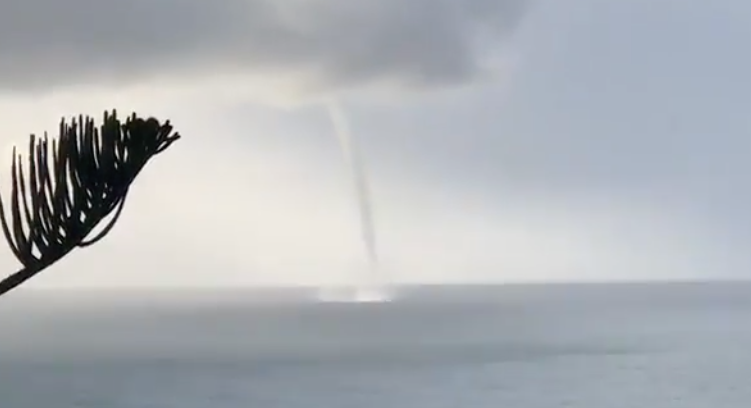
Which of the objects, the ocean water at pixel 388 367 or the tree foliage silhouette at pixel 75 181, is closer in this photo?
the tree foliage silhouette at pixel 75 181

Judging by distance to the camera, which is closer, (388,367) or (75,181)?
(75,181)

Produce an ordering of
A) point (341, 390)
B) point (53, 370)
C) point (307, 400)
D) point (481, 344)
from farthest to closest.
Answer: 1. point (481, 344)
2. point (53, 370)
3. point (341, 390)
4. point (307, 400)

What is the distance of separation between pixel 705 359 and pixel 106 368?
126ft

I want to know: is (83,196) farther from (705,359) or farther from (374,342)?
(374,342)

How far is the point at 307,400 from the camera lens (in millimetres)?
53875

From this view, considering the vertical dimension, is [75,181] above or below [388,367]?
above

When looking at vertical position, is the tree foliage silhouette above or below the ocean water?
above

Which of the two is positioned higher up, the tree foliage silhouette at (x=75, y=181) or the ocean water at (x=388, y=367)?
the tree foliage silhouette at (x=75, y=181)

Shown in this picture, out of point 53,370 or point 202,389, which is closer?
point 202,389

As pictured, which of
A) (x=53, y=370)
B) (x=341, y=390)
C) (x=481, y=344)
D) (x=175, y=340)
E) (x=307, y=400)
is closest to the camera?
(x=307, y=400)

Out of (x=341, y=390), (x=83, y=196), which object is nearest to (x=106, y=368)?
(x=341, y=390)

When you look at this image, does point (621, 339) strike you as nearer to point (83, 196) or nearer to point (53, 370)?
point (53, 370)

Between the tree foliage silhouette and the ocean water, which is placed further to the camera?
the ocean water

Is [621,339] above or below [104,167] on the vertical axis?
below
